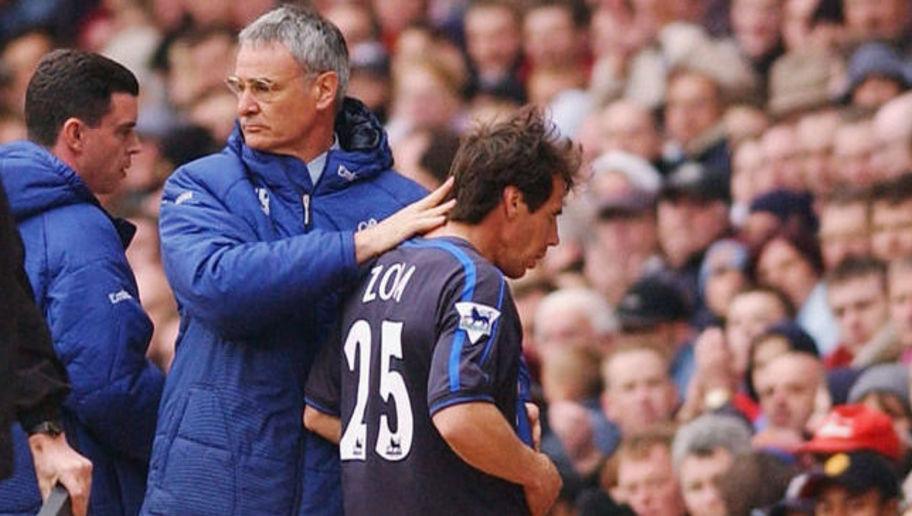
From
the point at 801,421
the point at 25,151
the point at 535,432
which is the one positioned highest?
the point at 25,151

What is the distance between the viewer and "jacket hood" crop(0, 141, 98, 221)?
22.5 feet

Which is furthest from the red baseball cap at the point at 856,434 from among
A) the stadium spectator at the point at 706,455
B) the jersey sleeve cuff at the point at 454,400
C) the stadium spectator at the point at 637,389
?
the jersey sleeve cuff at the point at 454,400

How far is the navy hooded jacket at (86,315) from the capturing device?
6.80 metres

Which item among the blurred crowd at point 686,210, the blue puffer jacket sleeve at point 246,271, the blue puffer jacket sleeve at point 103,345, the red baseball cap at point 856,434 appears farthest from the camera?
the blurred crowd at point 686,210

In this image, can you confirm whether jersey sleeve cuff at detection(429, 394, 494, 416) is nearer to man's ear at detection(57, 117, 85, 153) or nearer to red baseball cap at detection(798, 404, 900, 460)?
man's ear at detection(57, 117, 85, 153)

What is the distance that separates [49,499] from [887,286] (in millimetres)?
4942

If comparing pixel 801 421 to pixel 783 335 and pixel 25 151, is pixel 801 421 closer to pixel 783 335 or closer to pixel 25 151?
pixel 783 335

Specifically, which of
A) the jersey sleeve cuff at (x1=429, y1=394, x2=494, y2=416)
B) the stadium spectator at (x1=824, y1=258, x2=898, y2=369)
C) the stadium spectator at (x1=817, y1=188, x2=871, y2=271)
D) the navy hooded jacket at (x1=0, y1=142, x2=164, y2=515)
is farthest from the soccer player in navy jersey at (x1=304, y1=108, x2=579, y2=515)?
the stadium spectator at (x1=817, y1=188, x2=871, y2=271)

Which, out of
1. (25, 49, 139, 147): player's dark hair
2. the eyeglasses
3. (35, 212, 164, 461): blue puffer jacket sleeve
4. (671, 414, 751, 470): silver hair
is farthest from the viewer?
(671, 414, 751, 470): silver hair

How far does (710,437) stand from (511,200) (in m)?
3.43

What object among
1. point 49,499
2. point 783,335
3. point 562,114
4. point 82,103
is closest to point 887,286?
point 783,335

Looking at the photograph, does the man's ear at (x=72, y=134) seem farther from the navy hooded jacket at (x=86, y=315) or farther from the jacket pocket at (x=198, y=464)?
the jacket pocket at (x=198, y=464)

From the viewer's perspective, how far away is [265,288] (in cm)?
645

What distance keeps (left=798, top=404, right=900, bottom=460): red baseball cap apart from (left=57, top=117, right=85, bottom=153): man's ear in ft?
8.72
